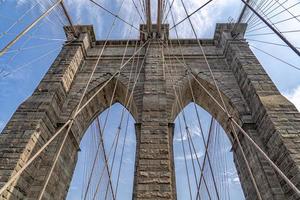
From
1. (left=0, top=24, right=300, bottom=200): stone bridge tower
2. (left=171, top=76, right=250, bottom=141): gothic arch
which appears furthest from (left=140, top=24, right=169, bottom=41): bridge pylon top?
(left=171, top=76, right=250, bottom=141): gothic arch

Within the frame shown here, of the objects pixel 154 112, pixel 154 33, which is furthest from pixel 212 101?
pixel 154 33

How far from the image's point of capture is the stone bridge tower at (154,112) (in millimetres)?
5285

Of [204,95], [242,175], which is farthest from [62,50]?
[242,175]

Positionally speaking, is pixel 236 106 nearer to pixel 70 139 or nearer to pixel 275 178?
pixel 275 178

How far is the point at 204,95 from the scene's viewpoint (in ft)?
28.7

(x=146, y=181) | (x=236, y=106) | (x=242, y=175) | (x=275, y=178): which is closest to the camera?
(x=146, y=181)

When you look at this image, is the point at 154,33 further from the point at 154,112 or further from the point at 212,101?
the point at 154,112

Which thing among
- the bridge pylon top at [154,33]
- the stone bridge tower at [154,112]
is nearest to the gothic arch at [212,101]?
the stone bridge tower at [154,112]

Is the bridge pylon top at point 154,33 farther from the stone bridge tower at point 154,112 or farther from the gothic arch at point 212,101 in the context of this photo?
the gothic arch at point 212,101

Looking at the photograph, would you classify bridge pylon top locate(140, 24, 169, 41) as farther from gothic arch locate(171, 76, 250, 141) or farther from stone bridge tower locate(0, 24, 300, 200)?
gothic arch locate(171, 76, 250, 141)

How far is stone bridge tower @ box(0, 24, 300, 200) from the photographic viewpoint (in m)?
5.29

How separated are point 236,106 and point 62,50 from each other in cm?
686

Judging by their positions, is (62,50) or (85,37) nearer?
(62,50)

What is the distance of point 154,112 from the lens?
663 centimetres
